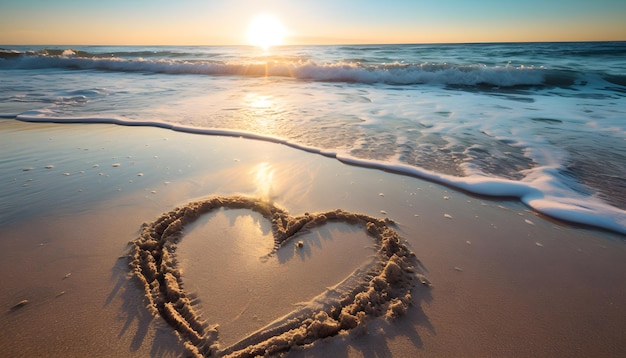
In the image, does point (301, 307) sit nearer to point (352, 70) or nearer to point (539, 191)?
point (539, 191)

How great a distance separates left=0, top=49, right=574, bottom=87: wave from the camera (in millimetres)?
11648

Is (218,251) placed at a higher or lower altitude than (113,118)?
lower

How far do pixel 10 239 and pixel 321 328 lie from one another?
84.4 inches

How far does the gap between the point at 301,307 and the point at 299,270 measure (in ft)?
0.96

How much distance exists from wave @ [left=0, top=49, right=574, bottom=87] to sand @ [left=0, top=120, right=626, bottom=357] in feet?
34.2

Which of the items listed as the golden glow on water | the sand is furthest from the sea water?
the golden glow on water

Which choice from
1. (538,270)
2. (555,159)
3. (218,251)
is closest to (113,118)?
(218,251)

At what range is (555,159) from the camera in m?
3.53

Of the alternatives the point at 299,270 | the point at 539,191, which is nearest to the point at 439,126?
the point at 539,191

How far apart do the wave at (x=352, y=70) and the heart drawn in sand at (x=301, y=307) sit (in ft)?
36.1

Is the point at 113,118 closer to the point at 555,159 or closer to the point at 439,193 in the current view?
the point at 439,193

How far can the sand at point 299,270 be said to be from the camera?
54.0 inches

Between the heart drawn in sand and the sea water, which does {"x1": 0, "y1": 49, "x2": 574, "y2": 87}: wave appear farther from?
the heart drawn in sand

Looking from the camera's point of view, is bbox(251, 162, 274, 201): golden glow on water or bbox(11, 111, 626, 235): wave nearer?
bbox(11, 111, 626, 235): wave
